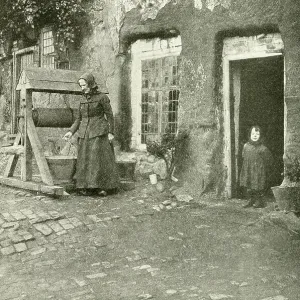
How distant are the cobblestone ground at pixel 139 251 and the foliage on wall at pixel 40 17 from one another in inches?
167

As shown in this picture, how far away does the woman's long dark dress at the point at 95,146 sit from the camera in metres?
7.96

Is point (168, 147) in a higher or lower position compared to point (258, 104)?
lower

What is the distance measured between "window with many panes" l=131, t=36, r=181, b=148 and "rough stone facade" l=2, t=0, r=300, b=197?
0.51 feet

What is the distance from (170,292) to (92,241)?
181 cm

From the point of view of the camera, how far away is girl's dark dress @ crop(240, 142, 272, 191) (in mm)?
7816

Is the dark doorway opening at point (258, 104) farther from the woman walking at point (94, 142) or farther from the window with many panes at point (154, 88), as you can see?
the woman walking at point (94, 142)

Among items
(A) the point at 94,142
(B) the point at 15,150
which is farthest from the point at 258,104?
(B) the point at 15,150

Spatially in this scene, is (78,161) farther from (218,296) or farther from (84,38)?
(218,296)

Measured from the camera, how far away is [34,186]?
7.85 m

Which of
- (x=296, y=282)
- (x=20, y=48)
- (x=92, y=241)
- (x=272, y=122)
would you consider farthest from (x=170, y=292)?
(x=20, y=48)

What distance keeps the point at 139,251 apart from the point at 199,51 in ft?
13.2

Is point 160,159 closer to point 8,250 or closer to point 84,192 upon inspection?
point 84,192

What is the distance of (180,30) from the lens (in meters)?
8.72

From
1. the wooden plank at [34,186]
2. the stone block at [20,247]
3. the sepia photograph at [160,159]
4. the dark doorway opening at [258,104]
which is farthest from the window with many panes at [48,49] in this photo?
the stone block at [20,247]
